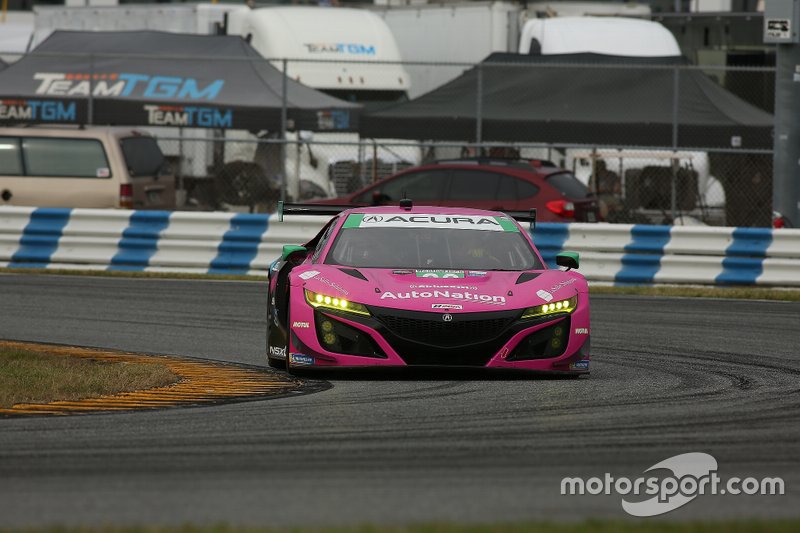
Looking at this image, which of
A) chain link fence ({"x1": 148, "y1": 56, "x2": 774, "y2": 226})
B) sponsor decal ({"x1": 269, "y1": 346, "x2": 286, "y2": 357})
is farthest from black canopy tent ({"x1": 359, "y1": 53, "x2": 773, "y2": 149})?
sponsor decal ({"x1": 269, "y1": 346, "x2": 286, "y2": 357})

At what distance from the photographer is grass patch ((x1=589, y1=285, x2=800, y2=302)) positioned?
58.0ft

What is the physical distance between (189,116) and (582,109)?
6212 millimetres

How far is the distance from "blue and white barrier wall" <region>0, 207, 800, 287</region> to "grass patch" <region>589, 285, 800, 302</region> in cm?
16

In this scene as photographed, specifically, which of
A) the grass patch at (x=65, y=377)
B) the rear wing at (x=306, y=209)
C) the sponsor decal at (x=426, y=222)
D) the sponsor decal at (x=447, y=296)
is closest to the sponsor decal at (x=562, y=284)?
the sponsor decal at (x=447, y=296)

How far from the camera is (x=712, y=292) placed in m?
18.0

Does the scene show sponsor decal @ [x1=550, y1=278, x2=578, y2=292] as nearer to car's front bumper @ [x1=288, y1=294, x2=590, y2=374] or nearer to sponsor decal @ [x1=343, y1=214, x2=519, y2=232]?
car's front bumper @ [x1=288, y1=294, x2=590, y2=374]

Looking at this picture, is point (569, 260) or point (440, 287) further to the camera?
point (569, 260)

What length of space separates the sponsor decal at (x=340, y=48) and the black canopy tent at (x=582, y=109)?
283 centimetres

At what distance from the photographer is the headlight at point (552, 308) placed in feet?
33.3

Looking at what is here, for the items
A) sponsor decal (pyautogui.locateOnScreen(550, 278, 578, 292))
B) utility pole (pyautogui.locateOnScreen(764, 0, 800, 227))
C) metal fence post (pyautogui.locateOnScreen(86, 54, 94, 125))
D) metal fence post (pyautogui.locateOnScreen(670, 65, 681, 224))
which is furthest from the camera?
metal fence post (pyautogui.locateOnScreen(86, 54, 94, 125))

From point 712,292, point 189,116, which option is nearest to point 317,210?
point 712,292

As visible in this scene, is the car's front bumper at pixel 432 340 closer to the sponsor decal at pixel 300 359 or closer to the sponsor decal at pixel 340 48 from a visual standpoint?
the sponsor decal at pixel 300 359

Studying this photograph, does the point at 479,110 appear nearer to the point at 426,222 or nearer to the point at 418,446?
the point at 426,222

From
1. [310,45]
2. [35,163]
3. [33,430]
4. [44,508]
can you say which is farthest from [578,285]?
[310,45]
